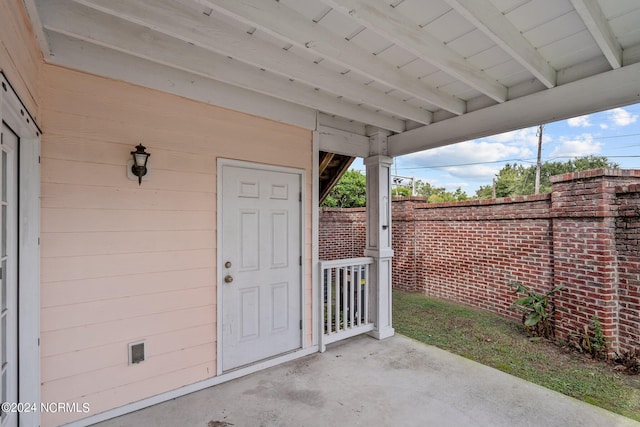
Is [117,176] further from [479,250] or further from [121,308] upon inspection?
[479,250]

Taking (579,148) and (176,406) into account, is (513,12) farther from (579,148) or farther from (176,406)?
(579,148)

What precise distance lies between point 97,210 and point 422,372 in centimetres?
303

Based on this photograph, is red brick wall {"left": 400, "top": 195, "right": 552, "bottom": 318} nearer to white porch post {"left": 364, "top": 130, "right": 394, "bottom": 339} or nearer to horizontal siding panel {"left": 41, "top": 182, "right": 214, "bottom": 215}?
white porch post {"left": 364, "top": 130, "right": 394, "bottom": 339}

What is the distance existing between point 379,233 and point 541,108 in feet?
6.56

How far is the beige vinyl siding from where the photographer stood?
78.7 inches

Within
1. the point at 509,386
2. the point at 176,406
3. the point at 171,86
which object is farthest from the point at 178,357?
the point at 509,386

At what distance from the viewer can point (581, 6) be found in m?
1.50

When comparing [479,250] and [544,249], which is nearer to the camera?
[544,249]

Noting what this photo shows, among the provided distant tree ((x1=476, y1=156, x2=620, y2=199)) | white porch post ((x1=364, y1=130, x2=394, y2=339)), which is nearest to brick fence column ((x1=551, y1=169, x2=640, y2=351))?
white porch post ((x1=364, y1=130, x2=394, y2=339))

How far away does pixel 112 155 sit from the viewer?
2191 millimetres

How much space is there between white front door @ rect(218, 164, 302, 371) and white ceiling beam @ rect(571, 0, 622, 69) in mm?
2350

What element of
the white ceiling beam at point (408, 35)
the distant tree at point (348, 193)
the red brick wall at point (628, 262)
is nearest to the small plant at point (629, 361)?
the red brick wall at point (628, 262)

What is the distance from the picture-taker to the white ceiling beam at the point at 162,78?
2.02 m

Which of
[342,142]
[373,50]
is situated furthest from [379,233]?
[373,50]
